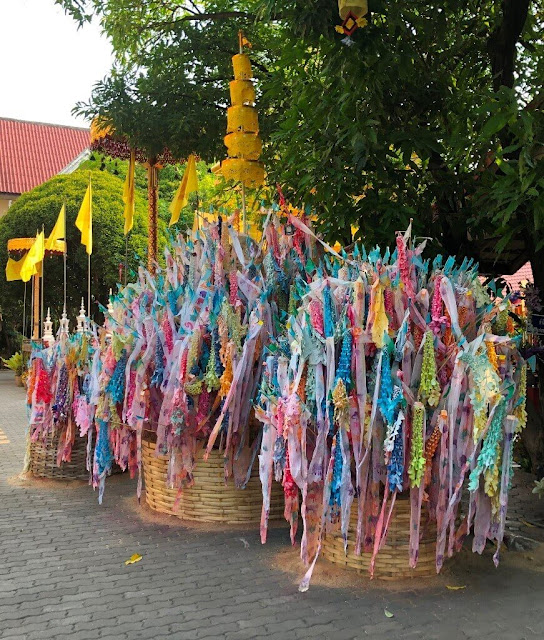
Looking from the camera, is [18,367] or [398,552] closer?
[398,552]

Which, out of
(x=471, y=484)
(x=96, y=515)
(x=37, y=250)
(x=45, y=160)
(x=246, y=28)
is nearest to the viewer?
(x=471, y=484)

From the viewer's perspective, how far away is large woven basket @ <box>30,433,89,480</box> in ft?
18.7

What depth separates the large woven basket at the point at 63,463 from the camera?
5.70m

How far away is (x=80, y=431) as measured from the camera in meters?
5.49

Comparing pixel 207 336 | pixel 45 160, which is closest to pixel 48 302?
pixel 45 160

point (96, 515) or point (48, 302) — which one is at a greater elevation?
point (48, 302)

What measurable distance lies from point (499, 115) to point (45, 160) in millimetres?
26239

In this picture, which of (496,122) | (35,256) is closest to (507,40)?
(496,122)

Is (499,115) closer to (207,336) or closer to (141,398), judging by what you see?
(207,336)

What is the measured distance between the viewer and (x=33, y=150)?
27.9m

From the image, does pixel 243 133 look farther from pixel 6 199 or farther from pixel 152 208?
pixel 6 199

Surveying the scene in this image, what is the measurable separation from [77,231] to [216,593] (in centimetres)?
1591

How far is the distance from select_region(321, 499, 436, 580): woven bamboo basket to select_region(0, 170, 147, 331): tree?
14.2 metres

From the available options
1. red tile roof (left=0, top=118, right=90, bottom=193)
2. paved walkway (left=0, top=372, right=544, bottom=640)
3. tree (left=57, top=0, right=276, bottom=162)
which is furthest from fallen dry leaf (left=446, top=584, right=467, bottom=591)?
red tile roof (left=0, top=118, right=90, bottom=193)
